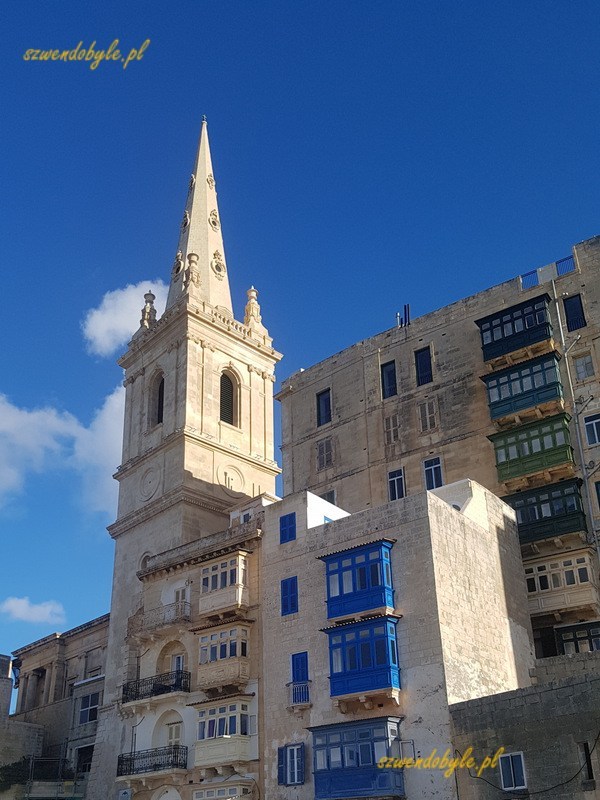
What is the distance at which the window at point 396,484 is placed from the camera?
4391 cm

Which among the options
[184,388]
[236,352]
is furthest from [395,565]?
[236,352]

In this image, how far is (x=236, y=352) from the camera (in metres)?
60.2

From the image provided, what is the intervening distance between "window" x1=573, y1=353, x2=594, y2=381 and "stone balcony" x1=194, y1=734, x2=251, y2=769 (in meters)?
20.3

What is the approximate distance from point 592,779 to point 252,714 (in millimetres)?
13396

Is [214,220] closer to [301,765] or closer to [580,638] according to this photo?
[580,638]

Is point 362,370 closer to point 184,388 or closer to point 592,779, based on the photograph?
point 184,388

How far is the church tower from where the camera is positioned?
5091cm

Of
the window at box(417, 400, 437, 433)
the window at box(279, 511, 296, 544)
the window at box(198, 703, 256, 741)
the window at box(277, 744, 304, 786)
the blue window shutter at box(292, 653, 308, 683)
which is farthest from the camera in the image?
the window at box(417, 400, 437, 433)

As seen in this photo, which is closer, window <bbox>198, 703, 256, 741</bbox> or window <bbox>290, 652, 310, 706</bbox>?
window <bbox>290, 652, 310, 706</bbox>

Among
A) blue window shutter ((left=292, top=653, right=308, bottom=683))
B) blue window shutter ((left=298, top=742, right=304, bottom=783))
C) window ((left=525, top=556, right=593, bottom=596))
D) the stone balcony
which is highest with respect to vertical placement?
window ((left=525, top=556, right=593, bottom=596))

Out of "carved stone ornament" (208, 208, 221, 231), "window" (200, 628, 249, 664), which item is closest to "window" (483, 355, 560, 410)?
"window" (200, 628, 249, 664)

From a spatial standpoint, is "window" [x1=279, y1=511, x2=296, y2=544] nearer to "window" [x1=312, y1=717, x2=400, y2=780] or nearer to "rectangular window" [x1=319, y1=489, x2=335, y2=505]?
"window" [x1=312, y1=717, x2=400, y2=780]

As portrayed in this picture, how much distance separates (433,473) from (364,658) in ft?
43.4

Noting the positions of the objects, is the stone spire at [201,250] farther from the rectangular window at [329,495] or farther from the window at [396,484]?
the window at [396,484]
